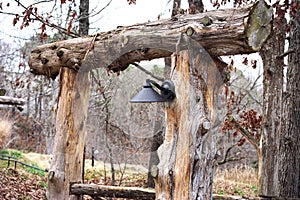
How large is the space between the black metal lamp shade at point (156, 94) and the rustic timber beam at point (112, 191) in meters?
1.13

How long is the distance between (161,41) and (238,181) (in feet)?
26.1

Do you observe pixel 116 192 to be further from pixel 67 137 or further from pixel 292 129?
pixel 292 129

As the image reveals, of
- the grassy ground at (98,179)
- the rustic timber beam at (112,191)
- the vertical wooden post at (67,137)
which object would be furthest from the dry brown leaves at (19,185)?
the rustic timber beam at (112,191)

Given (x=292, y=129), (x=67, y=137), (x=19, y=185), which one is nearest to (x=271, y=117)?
(x=292, y=129)

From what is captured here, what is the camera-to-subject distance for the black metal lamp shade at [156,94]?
9.17 feet

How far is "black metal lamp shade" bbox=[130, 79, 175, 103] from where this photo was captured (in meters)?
2.80

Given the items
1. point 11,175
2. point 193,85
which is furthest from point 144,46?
point 11,175

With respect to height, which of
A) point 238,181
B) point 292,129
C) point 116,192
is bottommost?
point 238,181

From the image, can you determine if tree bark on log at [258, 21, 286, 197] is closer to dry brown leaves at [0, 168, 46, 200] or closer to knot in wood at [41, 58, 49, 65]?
knot in wood at [41, 58, 49, 65]

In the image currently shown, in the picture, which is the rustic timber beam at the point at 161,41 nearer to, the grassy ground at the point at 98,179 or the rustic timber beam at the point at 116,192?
the rustic timber beam at the point at 116,192

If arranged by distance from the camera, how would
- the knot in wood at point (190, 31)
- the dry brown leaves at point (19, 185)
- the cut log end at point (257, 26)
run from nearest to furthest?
the cut log end at point (257, 26), the knot in wood at point (190, 31), the dry brown leaves at point (19, 185)

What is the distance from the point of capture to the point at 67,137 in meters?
3.95

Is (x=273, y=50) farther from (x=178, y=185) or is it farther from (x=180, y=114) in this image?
(x=178, y=185)

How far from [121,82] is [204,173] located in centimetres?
292
